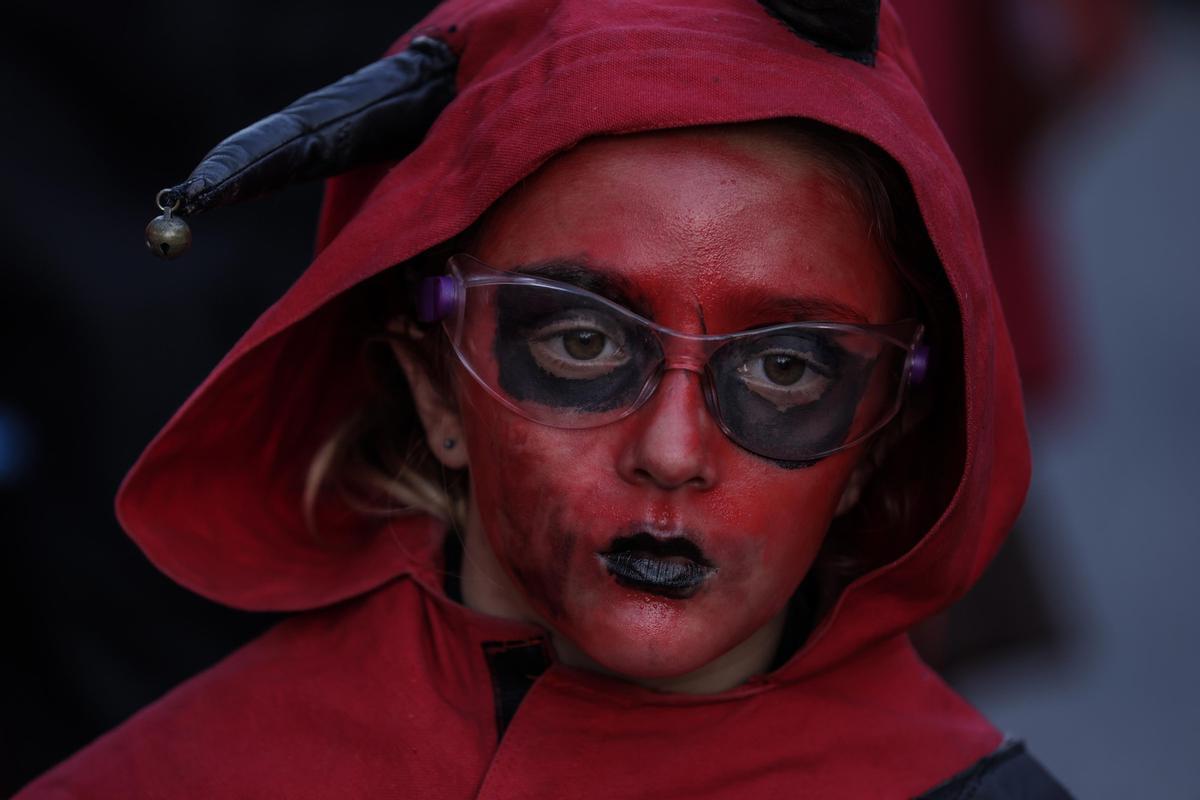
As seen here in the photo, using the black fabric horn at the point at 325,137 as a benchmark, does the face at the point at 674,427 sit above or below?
below

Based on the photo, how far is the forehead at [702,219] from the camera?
1.97m

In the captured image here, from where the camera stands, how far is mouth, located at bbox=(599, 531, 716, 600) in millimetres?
1986

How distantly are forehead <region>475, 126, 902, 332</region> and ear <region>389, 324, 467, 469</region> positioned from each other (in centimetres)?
35

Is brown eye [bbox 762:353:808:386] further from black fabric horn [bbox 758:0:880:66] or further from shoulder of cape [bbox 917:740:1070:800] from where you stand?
shoulder of cape [bbox 917:740:1070:800]

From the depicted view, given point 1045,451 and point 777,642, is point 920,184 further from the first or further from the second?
point 1045,451

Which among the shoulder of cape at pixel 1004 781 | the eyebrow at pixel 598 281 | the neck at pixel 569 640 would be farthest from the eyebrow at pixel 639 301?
the shoulder of cape at pixel 1004 781

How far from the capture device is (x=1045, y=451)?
6250mm

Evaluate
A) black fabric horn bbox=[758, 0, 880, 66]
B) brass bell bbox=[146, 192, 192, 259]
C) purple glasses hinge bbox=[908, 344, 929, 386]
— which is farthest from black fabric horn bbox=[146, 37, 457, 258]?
purple glasses hinge bbox=[908, 344, 929, 386]

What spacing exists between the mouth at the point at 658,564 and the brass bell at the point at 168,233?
0.63 metres

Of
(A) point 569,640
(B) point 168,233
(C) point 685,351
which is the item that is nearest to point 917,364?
(C) point 685,351

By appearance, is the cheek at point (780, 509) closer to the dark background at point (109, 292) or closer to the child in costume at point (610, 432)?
the child in costume at point (610, 432)

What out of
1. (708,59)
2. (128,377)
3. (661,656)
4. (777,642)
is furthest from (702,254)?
(128,377)

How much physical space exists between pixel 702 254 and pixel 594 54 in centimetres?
29

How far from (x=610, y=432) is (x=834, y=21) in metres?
0.58
